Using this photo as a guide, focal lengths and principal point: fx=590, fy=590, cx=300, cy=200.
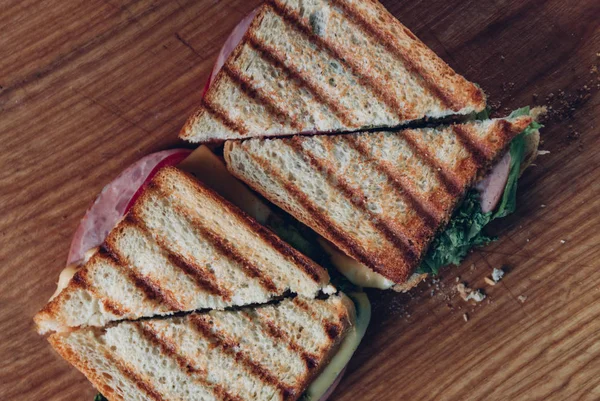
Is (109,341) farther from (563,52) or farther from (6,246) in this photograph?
(563,52)

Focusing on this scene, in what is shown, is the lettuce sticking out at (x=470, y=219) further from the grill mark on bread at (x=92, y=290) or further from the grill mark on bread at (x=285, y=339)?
the grill mark on bread at (x=92, y=290)

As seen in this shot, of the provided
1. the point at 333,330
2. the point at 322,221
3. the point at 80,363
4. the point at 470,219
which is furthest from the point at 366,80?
the point at 80,363

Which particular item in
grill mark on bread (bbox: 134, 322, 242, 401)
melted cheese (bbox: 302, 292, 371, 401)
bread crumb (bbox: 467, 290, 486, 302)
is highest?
grill mark on bread (bbox: 134, 322, 242, 401)

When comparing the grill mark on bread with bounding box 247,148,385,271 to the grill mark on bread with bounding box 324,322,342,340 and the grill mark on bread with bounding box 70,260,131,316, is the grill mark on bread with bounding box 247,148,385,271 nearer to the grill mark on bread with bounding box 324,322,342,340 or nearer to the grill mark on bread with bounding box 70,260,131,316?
the grill mark on bread with bounding box 324,322,342,340

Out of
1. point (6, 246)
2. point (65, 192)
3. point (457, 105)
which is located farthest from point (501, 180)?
point (6, 246)

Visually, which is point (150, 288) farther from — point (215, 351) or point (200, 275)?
point (215, 351)

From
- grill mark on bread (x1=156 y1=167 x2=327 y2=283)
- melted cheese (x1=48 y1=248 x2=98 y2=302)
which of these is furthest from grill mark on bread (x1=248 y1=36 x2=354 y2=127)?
melted cheese (x1=48 y1=248 x2=98 y2=302)

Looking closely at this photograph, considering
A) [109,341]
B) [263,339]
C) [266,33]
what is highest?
[266,33]
